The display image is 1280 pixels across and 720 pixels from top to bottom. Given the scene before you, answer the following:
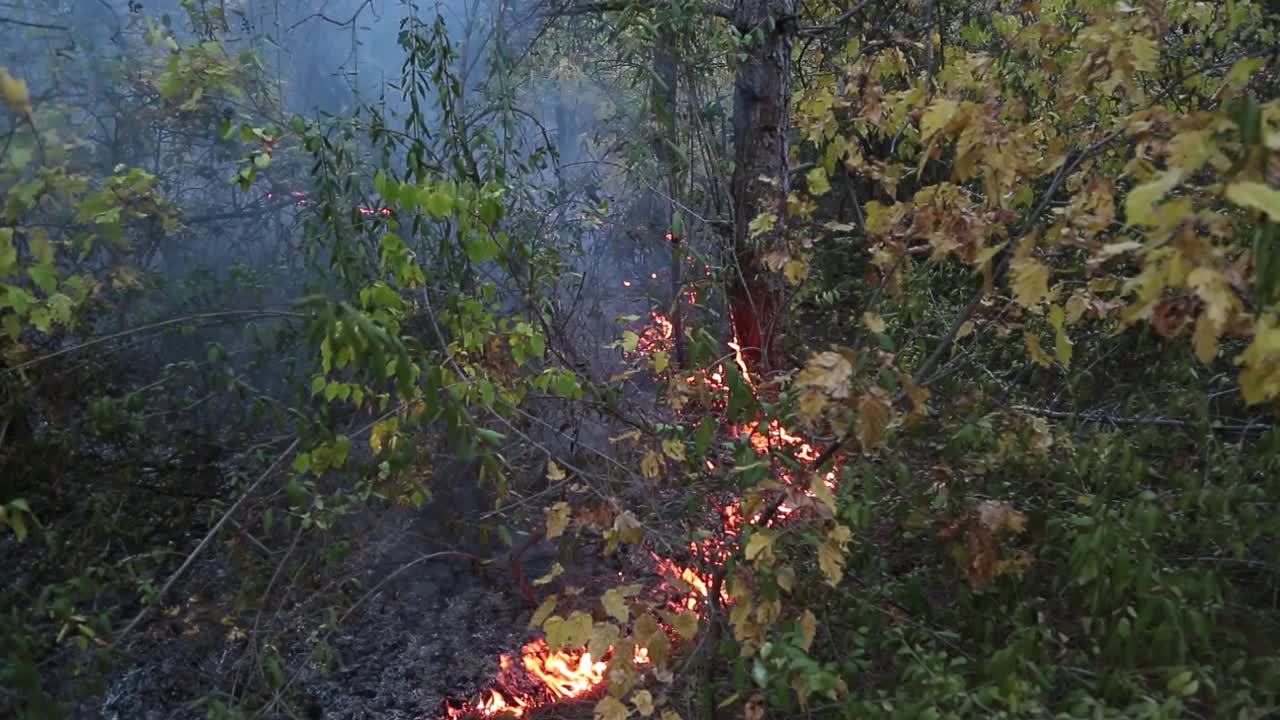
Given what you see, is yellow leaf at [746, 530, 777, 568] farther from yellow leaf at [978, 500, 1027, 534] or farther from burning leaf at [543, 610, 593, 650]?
yellow leaf at [978, 500, 1027, 534]

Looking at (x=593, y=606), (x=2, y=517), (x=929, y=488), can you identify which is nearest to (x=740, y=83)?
(x=929, y=488)

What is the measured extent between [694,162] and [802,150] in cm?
217

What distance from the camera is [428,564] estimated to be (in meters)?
4.86

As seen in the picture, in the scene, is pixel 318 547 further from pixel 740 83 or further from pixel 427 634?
pixel 740 83

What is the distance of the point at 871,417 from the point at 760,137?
9.82ft

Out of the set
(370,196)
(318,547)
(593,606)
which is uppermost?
(370,196)

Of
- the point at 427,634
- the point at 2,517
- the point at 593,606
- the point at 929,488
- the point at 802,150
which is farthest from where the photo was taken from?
the point at 802,150

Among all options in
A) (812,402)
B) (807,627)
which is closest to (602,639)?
(807,627)

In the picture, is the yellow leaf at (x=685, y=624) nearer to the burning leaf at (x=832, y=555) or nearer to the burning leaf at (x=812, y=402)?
the burning leaf at (x=832, y=555)

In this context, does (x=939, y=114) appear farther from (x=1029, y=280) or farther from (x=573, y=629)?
(x=573, y=629)

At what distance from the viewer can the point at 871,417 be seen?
243 centimetres

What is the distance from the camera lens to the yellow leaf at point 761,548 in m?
2.62

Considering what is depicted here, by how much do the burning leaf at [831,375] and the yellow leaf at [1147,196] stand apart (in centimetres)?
79

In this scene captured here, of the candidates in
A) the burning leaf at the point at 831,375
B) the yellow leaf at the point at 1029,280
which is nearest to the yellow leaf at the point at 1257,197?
the yellow leaf at the point at 1029,280
